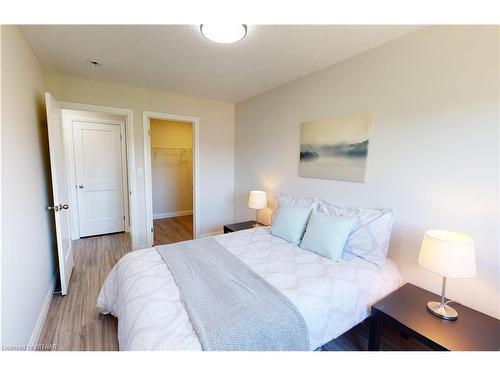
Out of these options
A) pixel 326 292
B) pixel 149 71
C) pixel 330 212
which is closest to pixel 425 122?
pixel 330 212

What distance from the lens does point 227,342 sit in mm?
1040

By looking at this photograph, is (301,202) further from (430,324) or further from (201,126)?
(201,126)

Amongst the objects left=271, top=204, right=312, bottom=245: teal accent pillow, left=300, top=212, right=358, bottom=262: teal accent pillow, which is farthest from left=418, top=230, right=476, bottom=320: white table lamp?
left=271, top=204, right=312, bottom=245: teal accent pillow

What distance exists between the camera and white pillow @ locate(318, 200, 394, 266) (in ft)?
5.90

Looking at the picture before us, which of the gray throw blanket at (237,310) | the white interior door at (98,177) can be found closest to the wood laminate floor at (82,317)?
the gray throw blanket at (237,310)

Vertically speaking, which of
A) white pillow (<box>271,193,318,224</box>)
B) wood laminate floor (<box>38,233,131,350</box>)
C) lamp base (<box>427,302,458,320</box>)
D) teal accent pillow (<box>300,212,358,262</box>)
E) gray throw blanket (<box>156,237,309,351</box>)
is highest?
white pillow (<box>271,193,318,224</box>)

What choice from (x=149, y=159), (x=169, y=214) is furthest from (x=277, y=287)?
(x=169, y=214)

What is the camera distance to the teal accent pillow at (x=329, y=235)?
182 centimetres

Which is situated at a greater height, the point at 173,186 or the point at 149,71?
the point at 149,71

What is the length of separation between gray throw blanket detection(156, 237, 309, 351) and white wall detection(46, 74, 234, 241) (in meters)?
2.11

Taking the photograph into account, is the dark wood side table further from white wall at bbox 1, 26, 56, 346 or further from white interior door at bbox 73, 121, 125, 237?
white interior door at bbox 73, 121, 125, 237
